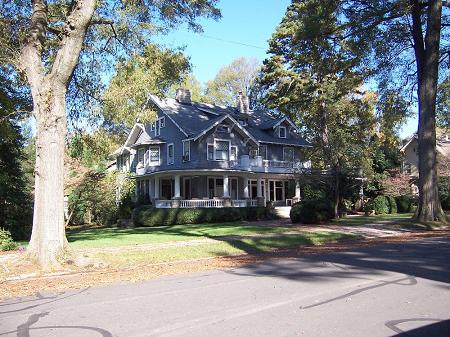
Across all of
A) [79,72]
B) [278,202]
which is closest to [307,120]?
[278,202]

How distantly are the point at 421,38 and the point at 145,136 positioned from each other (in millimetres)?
28427

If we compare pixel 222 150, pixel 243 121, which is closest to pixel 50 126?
pixel 222 150

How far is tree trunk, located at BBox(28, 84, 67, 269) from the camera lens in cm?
1227

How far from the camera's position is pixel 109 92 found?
587 inches

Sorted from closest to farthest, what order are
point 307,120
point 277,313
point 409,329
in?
point 409,329 < point 277,313 < point 307,120

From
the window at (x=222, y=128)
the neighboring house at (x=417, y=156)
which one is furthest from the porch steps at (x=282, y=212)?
the neighboring house at (x=417, y=156)

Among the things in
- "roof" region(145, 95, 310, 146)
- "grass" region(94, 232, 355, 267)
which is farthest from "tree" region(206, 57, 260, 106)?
"grass" region(94, 232, 355, 267)

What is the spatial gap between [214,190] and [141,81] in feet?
85.5

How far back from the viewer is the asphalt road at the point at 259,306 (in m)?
5.96

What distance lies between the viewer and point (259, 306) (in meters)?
7.17

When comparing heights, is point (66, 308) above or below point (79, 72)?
below

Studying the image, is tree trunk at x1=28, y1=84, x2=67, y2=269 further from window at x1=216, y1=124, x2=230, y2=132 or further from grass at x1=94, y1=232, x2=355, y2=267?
window at x1=216, y1=124, x2=230, y2=132

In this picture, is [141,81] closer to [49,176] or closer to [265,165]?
[49,176]

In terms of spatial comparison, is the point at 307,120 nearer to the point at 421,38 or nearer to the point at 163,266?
the point at 421,38
